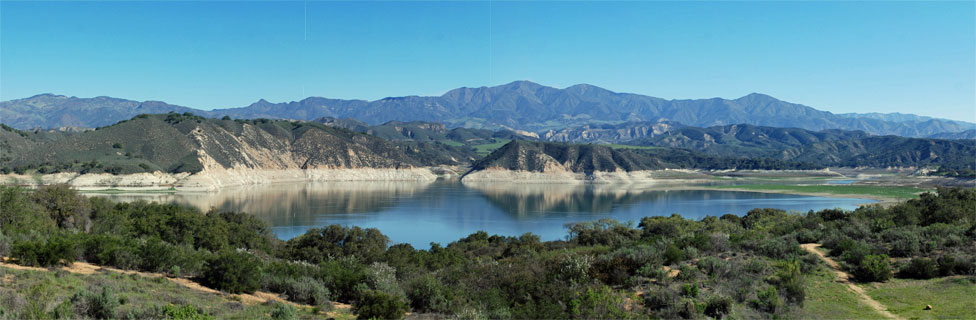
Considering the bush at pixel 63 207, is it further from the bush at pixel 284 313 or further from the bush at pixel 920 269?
the bush at pixel 920 269

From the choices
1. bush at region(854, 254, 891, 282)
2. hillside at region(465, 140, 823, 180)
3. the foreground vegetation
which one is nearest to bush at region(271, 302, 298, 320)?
the foreground vegetation

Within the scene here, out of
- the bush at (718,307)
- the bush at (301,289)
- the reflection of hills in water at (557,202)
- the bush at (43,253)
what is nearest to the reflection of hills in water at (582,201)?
the reflection of hills in water at (557,202)

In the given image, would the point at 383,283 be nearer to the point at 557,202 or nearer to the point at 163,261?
the point at 163,261

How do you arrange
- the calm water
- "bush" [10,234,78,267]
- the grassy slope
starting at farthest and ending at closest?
the calm water < "bush" [10,234,78,267] < the grassy slope

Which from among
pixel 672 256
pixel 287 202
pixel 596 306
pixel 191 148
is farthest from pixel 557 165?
pixel 596 306

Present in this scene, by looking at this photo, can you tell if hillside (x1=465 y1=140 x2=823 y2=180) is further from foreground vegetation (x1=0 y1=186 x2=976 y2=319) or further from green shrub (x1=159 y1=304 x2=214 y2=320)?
green shrub (x1=159 y1=304 x2=214 y2=320)

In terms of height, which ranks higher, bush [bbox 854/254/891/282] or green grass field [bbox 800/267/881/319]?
bush [bbox 854/254/891/282]
